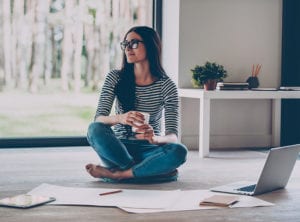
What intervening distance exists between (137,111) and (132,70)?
9.4 inches

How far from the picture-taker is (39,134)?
451cm

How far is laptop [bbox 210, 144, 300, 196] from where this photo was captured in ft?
8.51

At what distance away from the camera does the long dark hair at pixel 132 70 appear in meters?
3.10

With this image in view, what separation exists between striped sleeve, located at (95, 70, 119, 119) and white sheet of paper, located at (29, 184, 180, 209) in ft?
1.57

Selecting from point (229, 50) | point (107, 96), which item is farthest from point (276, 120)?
point (107, 96)

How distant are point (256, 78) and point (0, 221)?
107 inches

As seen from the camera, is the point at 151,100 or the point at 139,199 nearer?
the point at 139,199

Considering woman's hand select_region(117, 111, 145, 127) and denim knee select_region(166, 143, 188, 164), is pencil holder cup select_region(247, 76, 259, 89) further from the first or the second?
woman's hand select_region(117, 111, 145, 127)

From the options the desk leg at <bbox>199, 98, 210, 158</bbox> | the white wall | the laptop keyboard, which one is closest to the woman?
the laptop keyboard

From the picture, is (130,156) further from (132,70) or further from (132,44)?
(132,44)

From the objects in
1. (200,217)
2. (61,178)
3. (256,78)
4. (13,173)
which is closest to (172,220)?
(200,217)

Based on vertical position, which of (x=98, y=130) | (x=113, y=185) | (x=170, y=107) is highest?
(x=170, y=107)

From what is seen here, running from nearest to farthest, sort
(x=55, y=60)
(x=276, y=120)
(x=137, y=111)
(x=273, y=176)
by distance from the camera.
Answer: (x=273, y=176), (x=137, y=111), (x=55, y=60), (x=276, y=120)

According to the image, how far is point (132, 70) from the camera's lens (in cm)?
317
